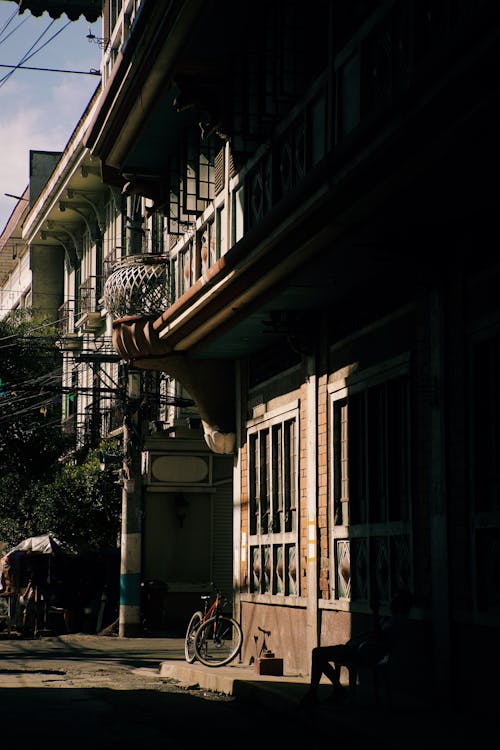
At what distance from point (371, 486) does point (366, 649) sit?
2.81 meters

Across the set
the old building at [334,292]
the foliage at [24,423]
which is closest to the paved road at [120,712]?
the old building at [334,292]

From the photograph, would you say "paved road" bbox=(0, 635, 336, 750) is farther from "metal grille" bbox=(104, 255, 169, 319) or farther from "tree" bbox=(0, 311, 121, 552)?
"tree" bbox=(0, 311, 121, 552)

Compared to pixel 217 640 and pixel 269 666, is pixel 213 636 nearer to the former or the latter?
pixel 217 640

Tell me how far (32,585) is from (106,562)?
1.95 meters

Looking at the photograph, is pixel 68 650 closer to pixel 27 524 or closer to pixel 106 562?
pixel 106 562

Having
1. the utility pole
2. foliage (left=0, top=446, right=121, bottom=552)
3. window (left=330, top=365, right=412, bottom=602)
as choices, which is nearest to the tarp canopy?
foliage (left=0, top=446, right=121, bottom=552)

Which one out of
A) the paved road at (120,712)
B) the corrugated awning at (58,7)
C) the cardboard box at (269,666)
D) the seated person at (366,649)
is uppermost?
the corrugated awning at (58,7)

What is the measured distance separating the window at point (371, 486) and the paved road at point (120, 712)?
174cm

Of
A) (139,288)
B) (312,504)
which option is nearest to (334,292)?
(312,504)

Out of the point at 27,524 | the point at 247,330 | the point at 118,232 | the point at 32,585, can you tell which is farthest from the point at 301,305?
the point at 27,524

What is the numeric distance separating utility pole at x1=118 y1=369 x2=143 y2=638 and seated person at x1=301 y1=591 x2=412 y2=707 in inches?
591

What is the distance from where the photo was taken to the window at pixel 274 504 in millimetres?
16359

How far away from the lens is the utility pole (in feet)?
86.6

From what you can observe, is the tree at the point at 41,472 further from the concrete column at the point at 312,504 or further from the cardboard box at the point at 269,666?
the cardboard box at the point at 269,666
